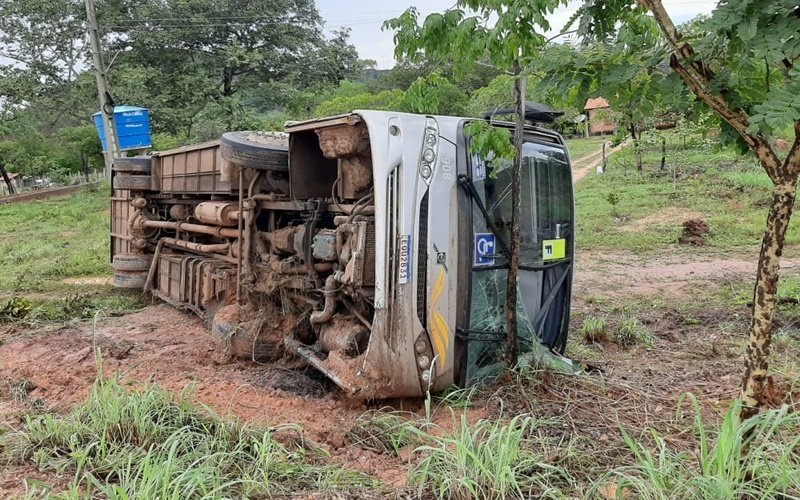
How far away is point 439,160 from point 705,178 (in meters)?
17.8

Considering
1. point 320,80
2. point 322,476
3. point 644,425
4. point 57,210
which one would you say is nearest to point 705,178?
point 320,80

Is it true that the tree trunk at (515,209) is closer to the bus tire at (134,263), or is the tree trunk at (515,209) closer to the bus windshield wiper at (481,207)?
the bus windshield wiper at (481,207)

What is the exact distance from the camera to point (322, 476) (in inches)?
114

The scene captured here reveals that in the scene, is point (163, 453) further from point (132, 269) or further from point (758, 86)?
point (132, 269)

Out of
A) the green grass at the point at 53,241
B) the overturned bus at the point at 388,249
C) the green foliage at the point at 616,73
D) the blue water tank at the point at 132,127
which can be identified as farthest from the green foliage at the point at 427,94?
the blue water tank at the point at 132,127

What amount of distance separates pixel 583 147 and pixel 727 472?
34353 mm

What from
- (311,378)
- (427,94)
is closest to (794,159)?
(427,94)

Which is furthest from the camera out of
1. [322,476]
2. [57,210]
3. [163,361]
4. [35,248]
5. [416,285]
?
[57,210]

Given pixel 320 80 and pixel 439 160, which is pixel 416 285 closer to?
pixel 439 160

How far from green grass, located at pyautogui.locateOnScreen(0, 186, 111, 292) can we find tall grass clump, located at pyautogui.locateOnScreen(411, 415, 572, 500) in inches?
364

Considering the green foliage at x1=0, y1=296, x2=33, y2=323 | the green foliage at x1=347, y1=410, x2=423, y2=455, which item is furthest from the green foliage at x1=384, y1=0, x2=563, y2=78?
the green foliage at x1=0, y1=296, x2=33, y2=323

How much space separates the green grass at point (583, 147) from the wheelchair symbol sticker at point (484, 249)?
26.9 m

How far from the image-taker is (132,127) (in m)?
15.6

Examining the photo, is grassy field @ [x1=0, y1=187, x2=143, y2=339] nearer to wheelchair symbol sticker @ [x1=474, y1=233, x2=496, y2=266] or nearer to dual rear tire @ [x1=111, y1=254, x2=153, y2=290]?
dual rear tire @ [x1=111, y1=254, x2=153, y2=290]
